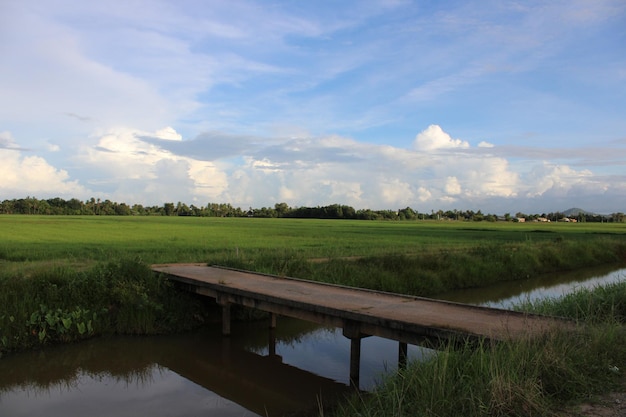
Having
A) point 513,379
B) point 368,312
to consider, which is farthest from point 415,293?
point 513,379

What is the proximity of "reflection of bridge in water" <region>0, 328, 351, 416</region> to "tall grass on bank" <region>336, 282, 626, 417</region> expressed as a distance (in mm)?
2809

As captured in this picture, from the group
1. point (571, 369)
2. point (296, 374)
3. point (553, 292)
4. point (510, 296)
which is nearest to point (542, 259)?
point (553, 292)

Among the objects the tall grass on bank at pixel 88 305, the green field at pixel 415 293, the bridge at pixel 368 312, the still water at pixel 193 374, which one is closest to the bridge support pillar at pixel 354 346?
the bridge at pixel 368 312

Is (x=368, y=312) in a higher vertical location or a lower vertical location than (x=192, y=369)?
higher

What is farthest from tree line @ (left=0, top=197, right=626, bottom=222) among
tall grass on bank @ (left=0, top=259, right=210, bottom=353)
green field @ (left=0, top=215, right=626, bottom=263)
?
tall grass on bank @ (left=0, top=259, right=210, bottom=353)

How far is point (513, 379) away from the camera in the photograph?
4.35m

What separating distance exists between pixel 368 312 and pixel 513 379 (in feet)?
11.6

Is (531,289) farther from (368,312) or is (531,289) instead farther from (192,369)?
(192,369)

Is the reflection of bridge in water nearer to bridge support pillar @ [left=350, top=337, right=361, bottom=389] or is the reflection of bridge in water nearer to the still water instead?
the still water

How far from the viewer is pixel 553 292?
1862cm

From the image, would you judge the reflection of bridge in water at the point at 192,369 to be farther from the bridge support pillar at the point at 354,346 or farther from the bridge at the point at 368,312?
the bridge at the point at 368,312

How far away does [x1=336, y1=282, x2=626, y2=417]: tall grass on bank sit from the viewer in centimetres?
420

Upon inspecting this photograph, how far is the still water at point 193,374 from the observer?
7465 mm

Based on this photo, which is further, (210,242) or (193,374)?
(210,242)
